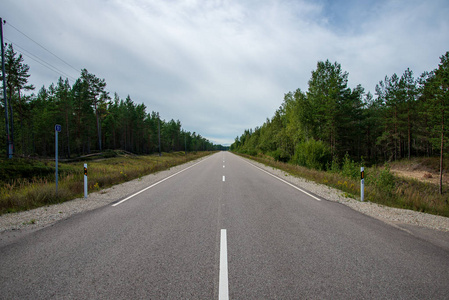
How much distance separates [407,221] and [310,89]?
97.5ft

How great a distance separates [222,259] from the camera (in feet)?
10.2

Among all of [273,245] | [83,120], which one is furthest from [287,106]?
[83,120]

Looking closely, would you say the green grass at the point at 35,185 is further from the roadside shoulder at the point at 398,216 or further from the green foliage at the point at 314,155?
the green foliage at the point at 314,155

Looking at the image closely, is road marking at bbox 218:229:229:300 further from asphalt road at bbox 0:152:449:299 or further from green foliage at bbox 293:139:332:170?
green foliage at bbox 293:139:332:170

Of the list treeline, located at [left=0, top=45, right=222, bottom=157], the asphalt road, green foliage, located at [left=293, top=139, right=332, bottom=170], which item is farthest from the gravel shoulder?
treeline, located at [left=0, top=45, right=222, bottom=157]

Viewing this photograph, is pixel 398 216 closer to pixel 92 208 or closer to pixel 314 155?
pixel 92 208

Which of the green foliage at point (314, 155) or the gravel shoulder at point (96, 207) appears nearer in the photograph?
the gravel shoulder at point (96, 207)

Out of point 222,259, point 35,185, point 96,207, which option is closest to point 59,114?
point 35,185

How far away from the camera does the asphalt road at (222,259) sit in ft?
7.87

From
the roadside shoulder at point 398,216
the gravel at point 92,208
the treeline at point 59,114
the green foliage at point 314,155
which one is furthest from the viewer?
the treeline at point 59,114

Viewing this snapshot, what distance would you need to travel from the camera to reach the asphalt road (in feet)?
7.87

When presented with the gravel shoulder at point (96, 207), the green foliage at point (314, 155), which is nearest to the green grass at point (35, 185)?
the gravel shoulder at point (96, 207)

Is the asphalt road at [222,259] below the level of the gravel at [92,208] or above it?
above

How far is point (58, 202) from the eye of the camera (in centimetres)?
691
